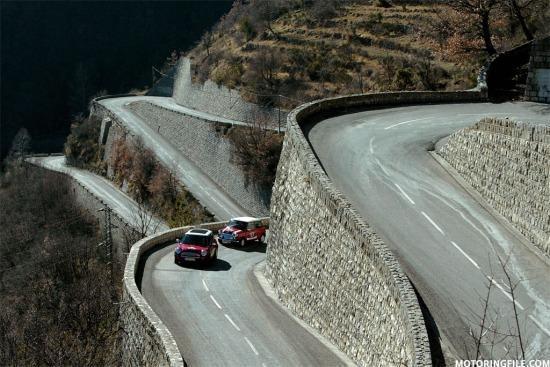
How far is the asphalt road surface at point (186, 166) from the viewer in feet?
162

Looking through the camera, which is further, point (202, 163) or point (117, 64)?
point (117, 64)

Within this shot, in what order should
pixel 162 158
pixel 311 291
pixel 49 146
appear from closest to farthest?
1. pixel 311 291
2. pixel 162 158
3. pixel 49 146

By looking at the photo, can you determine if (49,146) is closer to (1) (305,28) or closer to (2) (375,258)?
(1) (305,28)

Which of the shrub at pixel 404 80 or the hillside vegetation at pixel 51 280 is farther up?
the shrub at pixel 404 80

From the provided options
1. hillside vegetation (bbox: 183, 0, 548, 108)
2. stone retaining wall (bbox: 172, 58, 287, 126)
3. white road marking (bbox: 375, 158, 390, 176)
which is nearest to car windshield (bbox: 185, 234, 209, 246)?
white road marking (bbox: 375, 158, 390, 176)

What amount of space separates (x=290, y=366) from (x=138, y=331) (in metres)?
5.56

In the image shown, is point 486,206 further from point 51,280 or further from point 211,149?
point 211,149

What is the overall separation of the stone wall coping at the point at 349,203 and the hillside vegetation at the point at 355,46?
25.3 feet

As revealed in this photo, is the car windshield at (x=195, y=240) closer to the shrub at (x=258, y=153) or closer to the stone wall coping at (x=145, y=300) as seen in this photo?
the stone wall coping at (x=145, y=300)

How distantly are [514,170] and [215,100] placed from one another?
152ft

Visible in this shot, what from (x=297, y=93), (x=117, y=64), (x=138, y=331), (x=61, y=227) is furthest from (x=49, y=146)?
(x=138, y=331)

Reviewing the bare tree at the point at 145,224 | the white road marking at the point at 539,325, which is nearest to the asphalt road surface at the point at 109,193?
the bare tree at the point at 145,224

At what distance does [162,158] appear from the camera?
2361 inches

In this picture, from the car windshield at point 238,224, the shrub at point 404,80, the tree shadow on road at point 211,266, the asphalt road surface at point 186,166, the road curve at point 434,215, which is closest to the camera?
the road curve at point 434,215
